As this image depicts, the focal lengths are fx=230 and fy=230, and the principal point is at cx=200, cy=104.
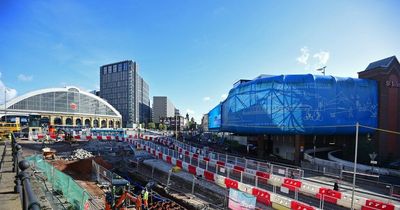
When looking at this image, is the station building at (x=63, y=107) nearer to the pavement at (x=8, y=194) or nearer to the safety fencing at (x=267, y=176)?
the safety fencing at (x=267, y=176)

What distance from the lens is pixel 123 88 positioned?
162 meters

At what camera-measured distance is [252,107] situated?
4256 cm

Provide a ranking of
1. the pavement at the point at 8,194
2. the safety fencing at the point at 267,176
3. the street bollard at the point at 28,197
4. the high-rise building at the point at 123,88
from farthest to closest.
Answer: the high-rise building at the point at 123,88
the safety fencing at the point at 267,176
the pavement at the point at 8,194
the street bollard at the point at 28,197


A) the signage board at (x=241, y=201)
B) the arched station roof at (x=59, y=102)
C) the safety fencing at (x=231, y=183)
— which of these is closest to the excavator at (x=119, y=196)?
the signage board at (x=241, y=201)

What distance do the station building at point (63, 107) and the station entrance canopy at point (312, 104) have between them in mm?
76510

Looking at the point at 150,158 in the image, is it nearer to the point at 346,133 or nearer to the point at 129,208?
the point at 129,208

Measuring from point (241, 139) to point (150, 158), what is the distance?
132 feet

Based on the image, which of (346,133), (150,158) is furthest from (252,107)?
(150,158)

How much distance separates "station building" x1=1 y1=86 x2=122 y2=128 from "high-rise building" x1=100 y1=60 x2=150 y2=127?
3099cm

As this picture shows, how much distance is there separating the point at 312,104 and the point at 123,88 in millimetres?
144956

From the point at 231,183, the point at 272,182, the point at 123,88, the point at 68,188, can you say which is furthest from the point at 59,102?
the point at 68,188

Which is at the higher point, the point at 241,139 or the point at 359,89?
the point at 359,89

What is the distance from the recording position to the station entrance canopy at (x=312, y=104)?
37.3 metres

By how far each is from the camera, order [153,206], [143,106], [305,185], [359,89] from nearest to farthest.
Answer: [153,206], [305,185], [359,89], [143,106]
